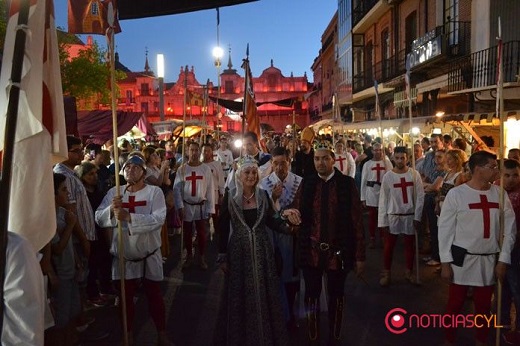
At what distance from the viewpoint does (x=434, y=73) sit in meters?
20.4

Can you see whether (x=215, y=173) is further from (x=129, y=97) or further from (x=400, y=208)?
(x=129, y=97)

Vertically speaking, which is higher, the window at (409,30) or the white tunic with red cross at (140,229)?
the window at (409,30)

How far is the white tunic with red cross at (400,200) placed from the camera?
7160 mm

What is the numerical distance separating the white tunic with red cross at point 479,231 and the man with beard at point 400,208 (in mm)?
2454

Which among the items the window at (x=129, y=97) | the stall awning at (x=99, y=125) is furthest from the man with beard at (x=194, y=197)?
the window at (x=129, y=97)

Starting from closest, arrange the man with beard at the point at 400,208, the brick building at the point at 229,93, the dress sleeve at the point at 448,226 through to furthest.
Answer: the dress sleeve at the point at 448,226
the man with beard at the point at 400,208
the brick building at the point at 229,93

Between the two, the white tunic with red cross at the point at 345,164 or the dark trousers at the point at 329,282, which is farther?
the white tunic with red cross at the point at 345,164

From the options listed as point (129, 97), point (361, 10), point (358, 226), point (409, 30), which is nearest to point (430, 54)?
point (409, 30)

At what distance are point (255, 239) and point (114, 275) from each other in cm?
150

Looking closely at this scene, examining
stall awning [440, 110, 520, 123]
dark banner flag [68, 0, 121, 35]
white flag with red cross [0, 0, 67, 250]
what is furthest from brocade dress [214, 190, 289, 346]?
stall awning [440, 110, 520, 123]

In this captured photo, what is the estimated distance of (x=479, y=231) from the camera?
4500 millimetres

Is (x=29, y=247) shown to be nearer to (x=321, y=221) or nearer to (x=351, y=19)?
(x=321, y=221)

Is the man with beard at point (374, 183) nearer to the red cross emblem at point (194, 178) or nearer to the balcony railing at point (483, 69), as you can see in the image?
the red cross emblem at point (194, 178)

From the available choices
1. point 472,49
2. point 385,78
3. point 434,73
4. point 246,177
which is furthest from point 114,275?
point 385,78
